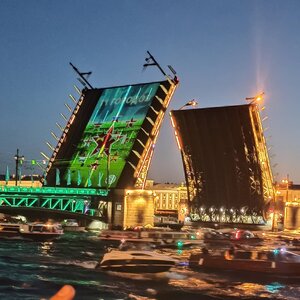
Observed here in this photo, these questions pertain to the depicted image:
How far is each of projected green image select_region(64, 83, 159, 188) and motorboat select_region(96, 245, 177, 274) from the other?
4782cm

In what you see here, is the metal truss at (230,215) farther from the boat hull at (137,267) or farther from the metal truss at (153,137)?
the boat hull at (137,267)

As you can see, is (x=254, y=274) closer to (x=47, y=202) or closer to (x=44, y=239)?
(x=44, y=239)

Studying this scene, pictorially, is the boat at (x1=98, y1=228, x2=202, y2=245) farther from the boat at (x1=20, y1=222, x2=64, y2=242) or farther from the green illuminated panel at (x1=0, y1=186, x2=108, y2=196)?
the green illuminated panel at (x1=0, y1=186, x2=108, y2=196)

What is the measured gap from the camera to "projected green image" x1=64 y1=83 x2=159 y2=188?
75.0m

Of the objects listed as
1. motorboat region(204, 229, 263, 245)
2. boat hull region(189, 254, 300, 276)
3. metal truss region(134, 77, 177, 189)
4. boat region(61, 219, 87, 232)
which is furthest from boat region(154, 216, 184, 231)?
boat hull region(189, 254, 300, 276)

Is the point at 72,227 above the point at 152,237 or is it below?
below

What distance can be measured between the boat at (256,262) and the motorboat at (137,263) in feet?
6.18

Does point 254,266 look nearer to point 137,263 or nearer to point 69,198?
point 137,263

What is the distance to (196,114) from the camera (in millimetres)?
67688

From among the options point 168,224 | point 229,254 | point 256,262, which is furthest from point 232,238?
point 168,224

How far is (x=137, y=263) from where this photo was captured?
2442 cm

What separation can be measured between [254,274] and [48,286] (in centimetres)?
866

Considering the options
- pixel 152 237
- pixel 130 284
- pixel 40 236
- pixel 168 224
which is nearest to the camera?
pixel 130 284

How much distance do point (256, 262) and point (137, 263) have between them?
4.93m
